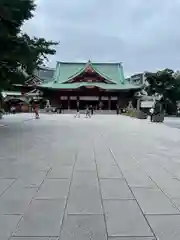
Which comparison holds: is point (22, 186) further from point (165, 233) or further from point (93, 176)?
point (165, 233)

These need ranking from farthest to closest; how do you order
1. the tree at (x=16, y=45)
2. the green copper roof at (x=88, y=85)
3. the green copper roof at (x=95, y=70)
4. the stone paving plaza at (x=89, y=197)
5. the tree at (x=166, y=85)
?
the green copper roof at (x=95, y=70) < the green copper roof at (x=88, y=85) < the tree at (x=166, y=85) < the tree at (x=16, y=45) < the stone paving plaza at (x=89, y=197)

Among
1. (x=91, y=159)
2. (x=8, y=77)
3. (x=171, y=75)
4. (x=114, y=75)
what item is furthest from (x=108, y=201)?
(x=114, y=75)

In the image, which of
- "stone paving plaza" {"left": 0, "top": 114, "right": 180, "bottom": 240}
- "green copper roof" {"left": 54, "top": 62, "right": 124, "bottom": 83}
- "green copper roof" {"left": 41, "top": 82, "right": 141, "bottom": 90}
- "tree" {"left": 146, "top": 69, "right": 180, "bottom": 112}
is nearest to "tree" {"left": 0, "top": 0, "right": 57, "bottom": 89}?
"stone paving plaza" {"left": 0, "top": 114, "right": 180, "bottom": 240}

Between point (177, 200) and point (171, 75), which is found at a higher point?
point (171, 75)

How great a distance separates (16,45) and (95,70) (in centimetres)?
4318

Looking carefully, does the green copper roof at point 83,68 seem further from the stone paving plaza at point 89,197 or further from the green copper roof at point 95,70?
the stone paving plaza at point 89,197

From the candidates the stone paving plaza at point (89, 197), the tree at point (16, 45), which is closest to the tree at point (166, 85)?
the tree at point (16, 45)

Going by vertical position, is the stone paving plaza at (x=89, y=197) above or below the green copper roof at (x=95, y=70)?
below

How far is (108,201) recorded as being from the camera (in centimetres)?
487

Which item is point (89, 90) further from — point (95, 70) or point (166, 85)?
point (166, 85)

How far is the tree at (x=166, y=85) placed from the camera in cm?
5194

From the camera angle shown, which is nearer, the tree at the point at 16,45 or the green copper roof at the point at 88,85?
the tree at the point at 16,45

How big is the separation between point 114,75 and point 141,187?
2272 inches

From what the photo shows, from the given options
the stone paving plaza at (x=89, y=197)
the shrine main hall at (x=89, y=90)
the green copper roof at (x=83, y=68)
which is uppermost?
the green copper roof at (x=83, y=68)
